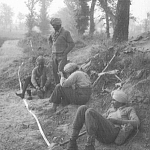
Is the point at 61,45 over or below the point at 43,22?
below

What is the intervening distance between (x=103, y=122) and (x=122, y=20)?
733 centimetres

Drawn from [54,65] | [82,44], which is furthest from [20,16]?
[54,65]

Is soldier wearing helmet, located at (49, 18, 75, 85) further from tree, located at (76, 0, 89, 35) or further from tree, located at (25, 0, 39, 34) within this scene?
tree, located at (25, 0, 39, 34)

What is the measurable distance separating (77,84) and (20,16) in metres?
113

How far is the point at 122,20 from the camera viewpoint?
33.5 ft

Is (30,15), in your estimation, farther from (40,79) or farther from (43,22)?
(40,79)

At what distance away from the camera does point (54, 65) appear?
782cm

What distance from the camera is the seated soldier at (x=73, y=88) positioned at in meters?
5.56

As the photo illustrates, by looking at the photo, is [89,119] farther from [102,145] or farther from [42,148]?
[42,148]

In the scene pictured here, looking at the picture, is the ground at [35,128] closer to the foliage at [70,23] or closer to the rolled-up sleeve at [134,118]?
the rolled-up sleeve at [134,118]

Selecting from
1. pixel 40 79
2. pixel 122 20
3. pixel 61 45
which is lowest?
pixel 40 79

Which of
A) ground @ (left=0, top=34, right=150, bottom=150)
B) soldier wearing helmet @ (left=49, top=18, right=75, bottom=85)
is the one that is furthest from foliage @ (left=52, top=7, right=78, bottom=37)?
ground @ (left=0, top=34, right=150, bottom=150)

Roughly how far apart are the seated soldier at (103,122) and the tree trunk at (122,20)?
651 cm

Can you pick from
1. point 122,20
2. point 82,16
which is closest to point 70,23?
point 82,16
